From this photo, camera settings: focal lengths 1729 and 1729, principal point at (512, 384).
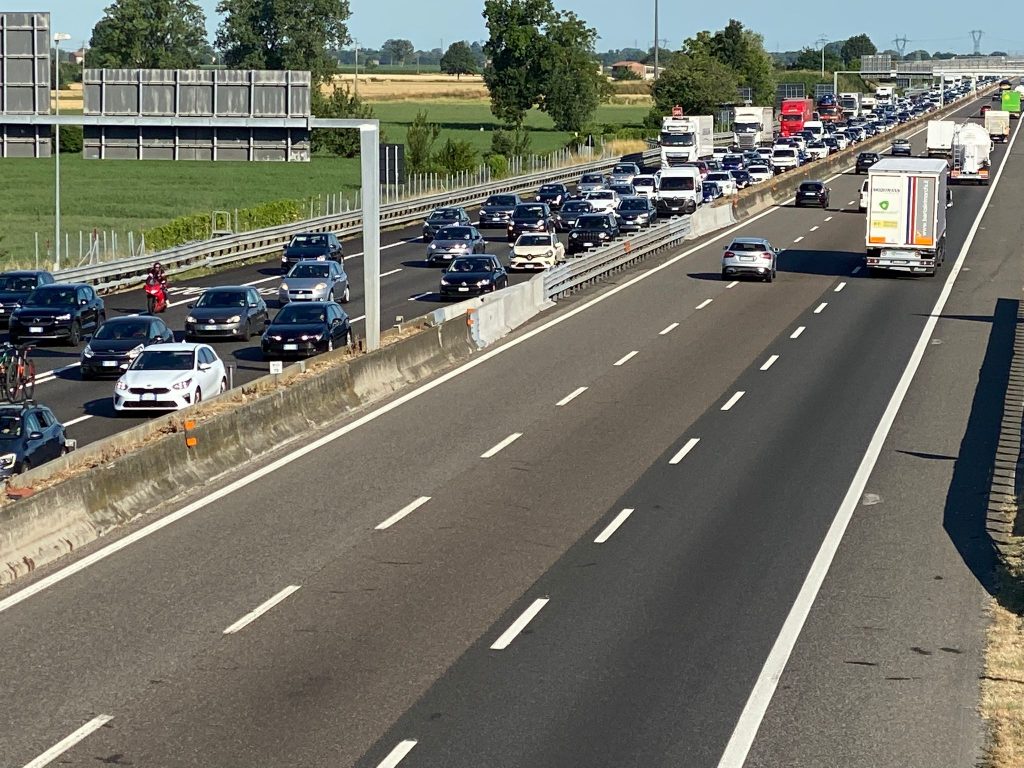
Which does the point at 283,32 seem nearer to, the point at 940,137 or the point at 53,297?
the point at 940,137

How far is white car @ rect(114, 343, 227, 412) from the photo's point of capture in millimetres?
30781

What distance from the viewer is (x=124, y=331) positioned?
3666 cm

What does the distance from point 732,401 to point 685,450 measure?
4807 mm

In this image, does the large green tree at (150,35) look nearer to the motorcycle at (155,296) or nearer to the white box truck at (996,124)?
the white box truck at (996,124)

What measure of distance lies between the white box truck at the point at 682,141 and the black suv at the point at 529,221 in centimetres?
3443

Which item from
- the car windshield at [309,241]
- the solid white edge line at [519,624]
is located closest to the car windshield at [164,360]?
the solid white edge line at [519,624]

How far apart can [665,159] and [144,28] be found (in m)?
73.1

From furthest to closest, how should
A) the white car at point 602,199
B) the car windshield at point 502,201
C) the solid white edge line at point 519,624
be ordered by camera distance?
the car windshield at point 502,201 → the white car at point 602,199 → the solid white edge line at point 519,624

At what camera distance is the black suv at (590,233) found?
6091 centimetres

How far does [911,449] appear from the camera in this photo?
27734 millimetres

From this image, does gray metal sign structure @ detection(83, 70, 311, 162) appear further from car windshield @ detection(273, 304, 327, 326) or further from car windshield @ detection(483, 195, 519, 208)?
car windshield @ detection(483, 195, 519, 208)

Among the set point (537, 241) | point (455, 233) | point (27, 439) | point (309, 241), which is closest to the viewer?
point (27, 439)

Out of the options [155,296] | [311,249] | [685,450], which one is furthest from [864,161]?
[685,450]

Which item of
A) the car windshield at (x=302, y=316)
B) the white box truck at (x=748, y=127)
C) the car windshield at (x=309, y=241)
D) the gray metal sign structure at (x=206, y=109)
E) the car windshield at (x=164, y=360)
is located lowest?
the car windshield at (x=164, y=360)
